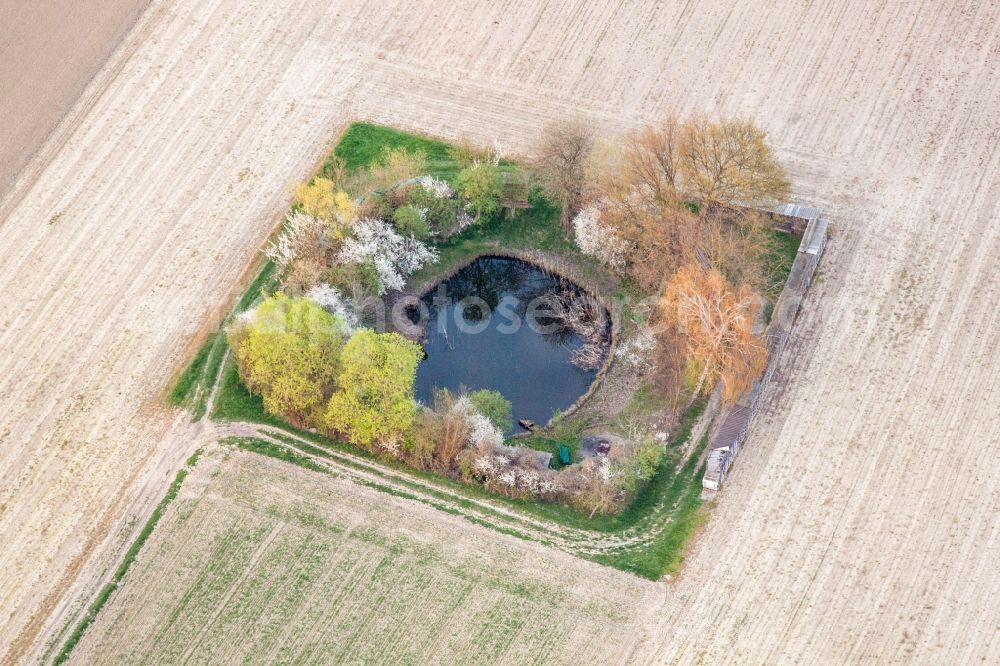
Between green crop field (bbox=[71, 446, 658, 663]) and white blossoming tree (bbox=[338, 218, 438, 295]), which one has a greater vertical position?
white blossoming tree (bbox=[338, 218, 438, 295])

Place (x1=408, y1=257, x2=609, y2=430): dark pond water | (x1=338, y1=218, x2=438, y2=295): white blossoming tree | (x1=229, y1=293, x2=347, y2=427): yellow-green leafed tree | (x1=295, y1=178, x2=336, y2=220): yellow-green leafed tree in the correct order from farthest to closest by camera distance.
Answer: (x1=295, y1=178, x2=336, y2=220): yellow-green leafed tree
(x1=338, y1=218, x2=438, y2=295): white blossoming tree
(x1=408, y1=257, x2=609, y2=430): dark pond water
(x1=229, y1=293, x2=347, y2=427): yellow-green leafed tree

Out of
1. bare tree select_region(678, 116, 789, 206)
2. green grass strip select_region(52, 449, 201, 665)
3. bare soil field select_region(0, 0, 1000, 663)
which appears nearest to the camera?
green grass strip select_region(52, 449, 201, 665)

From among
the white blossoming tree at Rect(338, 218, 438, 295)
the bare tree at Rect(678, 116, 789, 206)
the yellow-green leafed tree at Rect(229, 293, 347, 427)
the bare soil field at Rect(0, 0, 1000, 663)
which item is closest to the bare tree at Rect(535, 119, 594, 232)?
the bare tree at Rect(678, 116, 789, 206)

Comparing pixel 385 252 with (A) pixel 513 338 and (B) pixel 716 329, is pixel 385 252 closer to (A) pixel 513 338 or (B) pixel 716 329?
(A) pixel 513 338

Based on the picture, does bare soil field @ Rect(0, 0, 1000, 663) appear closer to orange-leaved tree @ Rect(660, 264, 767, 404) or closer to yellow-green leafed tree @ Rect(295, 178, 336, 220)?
orange-leaved tree @ Rect(660, 264, 767, 404)

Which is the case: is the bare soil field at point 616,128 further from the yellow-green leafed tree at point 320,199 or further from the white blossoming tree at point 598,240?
A: the white blossoming tree at point 598,240

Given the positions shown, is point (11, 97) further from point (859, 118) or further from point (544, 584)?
point (859, 118)

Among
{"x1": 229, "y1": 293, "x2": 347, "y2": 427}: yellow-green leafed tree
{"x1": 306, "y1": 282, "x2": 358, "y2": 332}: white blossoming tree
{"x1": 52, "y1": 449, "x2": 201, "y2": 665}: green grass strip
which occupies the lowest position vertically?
{"x1": 52, "y1": 449, "x2": 201, "y2": 665}: green grass strip
